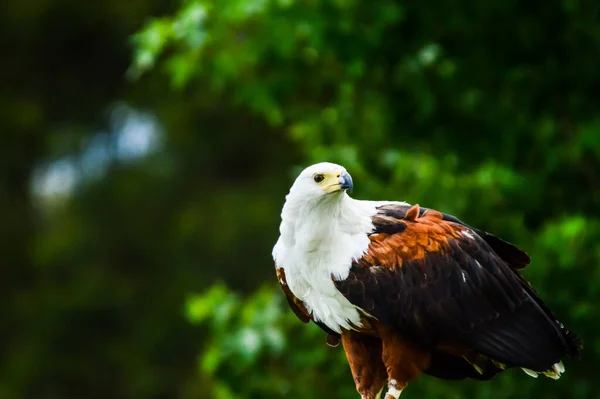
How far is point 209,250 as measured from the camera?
1426 cm

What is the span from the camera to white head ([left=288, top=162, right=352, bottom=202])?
3.67 metres

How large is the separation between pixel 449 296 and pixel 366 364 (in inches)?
16.5

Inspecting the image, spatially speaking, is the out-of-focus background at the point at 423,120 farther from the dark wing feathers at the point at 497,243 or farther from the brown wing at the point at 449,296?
the brown wing at the point at 449,296

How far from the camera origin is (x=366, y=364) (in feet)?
13.2

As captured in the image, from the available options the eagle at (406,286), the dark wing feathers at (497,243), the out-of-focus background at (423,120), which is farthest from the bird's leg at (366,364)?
the out-of-focus background at (423,120)

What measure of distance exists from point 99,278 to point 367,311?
11.2 metres

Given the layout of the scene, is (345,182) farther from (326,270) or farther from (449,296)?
(449,296)

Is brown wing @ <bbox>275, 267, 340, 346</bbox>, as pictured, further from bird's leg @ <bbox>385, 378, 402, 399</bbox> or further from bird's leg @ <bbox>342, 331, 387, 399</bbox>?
bird's leg @ <bbox>385, 378, 402, 399</bbox>

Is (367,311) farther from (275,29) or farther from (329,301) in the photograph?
(275,29)

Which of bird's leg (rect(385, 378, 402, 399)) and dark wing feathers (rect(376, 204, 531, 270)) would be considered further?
dark wing feathers (rect(376, 204, 531, 270))

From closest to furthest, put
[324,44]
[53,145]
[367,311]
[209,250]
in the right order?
[367,311], [324,44], [209,250], [53,145]

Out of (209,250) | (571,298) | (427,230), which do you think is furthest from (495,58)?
(209,250)

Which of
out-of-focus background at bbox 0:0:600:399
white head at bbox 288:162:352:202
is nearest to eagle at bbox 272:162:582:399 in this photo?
white head at bbox 288:162:352:202

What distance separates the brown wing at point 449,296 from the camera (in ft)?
12.4
